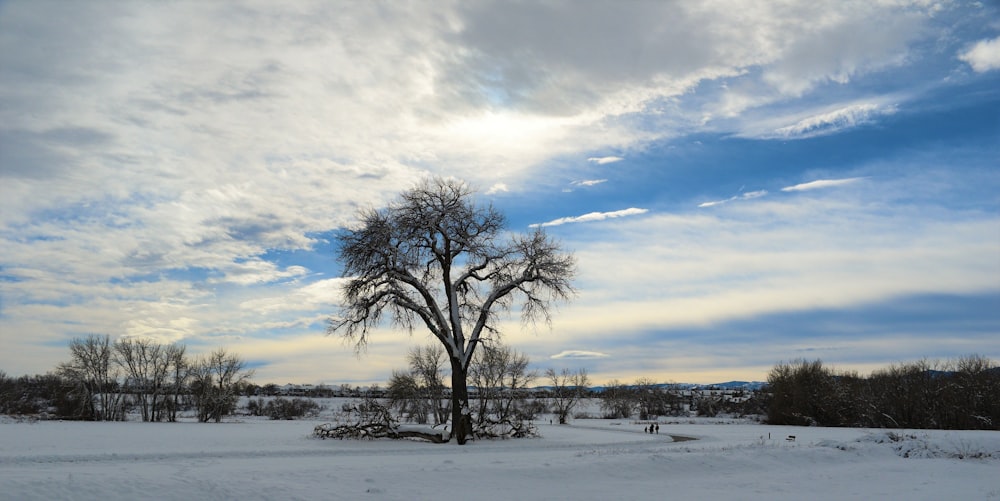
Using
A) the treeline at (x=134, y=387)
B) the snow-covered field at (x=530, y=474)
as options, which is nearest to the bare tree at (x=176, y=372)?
the treeline at (x=134, y=387)

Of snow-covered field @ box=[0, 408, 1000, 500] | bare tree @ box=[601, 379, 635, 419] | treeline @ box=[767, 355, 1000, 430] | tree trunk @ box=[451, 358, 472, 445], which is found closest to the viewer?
snow-covered field @ box=[0, 408, 1000, 500]

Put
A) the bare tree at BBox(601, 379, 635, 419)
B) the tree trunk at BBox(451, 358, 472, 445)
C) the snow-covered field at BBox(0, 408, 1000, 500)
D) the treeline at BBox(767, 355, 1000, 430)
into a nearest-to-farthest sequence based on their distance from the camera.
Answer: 1. the snow-covered field at BBox(0, 408, 1000, 500)
2. the tree trunk at BBox(451, 358, 472, 445)
3. the treeline at BBox(767, 355, 1000, 430)
4. the bare tree at BBox(601, 379, 635, 419)

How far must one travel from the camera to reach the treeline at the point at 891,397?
189ft

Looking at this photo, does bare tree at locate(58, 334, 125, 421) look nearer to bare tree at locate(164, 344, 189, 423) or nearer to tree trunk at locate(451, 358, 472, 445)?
bare tree at locate(164, 344, 189, 423)

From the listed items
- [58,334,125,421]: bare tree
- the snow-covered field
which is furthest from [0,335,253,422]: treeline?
the snow-covered field

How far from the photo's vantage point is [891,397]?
64875 millimetres

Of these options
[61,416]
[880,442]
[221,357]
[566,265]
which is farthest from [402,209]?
[61,416]

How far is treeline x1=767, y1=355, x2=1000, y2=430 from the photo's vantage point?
57.7 meters

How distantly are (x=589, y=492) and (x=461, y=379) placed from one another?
17283 millimetres

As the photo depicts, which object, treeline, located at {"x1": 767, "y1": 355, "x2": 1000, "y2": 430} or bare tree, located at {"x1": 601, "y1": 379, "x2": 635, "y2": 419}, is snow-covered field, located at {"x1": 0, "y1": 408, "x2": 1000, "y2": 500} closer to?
treeline, located at {"x1": 767, "y1": 355, "x2": 1000, "y2": 430}

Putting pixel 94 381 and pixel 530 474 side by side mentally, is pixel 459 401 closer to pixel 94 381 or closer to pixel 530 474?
pixel 530 474

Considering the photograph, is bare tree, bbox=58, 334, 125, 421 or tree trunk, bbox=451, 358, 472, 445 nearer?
tree trunk, bbox=451, 358, 472, 445

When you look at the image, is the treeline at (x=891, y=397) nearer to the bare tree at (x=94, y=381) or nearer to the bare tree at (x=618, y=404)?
the bare tree at (x=618, y=404)

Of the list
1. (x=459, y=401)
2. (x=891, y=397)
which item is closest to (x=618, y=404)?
(x=891, y=397)
